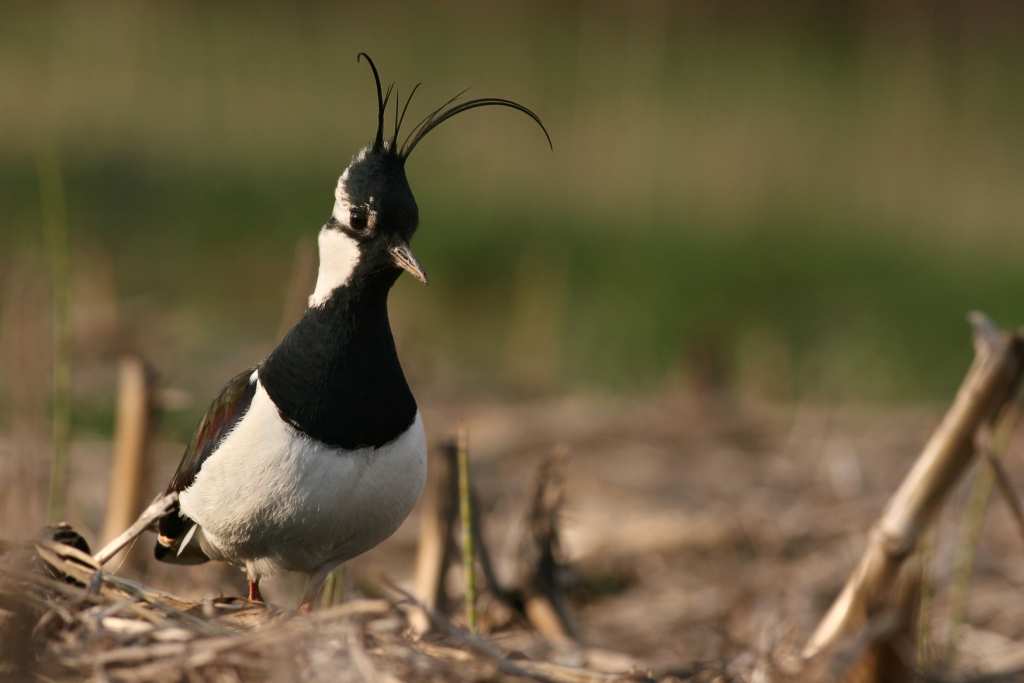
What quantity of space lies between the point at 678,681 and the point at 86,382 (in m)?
5.07

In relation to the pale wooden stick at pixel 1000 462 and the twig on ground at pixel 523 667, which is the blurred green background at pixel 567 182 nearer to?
the pale wooden stick at pixel 1000 462

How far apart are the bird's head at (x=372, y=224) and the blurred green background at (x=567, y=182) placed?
140 inches

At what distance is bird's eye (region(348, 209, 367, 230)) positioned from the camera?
3070 millimetres

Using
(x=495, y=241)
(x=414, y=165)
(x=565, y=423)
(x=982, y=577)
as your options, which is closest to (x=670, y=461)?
(x=565, y=423)

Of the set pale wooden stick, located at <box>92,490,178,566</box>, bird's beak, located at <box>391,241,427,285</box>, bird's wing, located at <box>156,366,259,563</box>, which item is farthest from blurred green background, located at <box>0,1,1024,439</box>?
bird's beak, located at <box>391,241,427,285</box>

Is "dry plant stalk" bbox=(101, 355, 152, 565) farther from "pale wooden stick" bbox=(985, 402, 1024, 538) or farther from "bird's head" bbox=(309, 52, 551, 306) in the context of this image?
"pale wooden stick" bbox=(985, 402, 1024, 538)

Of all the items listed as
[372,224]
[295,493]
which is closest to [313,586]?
[295,493]

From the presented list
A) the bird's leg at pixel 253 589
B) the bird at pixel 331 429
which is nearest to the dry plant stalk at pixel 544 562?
the bird at pixel 331 429

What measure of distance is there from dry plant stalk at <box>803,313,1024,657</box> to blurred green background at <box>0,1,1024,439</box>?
140 inches

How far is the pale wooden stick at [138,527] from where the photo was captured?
9.73 ft

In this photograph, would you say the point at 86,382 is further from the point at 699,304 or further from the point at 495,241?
the point at 699,304

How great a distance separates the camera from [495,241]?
1009 cm

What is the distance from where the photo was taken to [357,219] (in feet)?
10.1

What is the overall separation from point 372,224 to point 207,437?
76 cm
